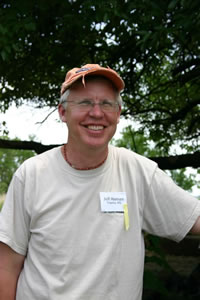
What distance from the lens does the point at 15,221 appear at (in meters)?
1.88

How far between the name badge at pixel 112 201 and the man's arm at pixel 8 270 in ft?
1.56

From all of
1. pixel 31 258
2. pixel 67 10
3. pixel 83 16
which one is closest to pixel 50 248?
pixel 31 258

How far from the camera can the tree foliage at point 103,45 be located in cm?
322

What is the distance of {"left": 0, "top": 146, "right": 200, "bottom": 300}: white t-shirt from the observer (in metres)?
1.75

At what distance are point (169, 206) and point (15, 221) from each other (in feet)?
2.30

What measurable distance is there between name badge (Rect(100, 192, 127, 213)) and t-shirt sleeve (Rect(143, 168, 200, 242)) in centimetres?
13

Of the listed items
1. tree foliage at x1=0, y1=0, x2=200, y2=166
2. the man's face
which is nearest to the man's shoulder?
the man's face

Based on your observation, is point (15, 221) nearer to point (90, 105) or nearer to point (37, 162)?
point (37, 162)

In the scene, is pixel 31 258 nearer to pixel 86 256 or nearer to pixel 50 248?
pixel 50 248

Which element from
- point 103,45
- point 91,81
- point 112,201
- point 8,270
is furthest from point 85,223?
point 103,45

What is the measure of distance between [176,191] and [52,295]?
0.71 meters

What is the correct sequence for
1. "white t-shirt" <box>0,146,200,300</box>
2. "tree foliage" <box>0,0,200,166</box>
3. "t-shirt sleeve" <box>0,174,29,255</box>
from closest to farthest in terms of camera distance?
1. "white t-shirt" <box>0,146,200,300</box>
2. "t-shirt sleeve" <box>0,174,29,255</box>
3. "tree foliage" <box>0,0,200,166</box>

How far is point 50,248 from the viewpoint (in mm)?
1788

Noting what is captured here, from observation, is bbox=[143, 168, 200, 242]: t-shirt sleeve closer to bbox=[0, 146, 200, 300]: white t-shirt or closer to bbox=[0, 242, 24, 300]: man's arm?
bbox=[0, 146, 200, 300]: white t-shirt
